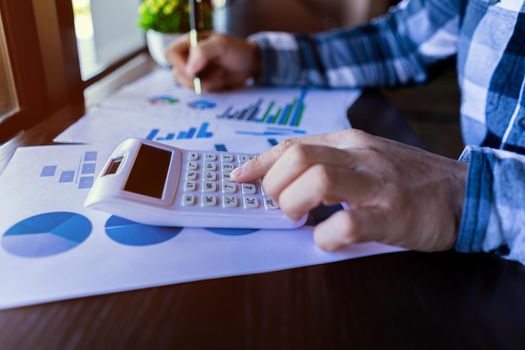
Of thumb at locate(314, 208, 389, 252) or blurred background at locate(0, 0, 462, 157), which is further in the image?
blurred background at locate(0, 0, 462, 157)

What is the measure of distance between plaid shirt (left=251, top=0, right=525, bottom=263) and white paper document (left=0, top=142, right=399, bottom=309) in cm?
9

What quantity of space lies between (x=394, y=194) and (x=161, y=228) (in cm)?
20

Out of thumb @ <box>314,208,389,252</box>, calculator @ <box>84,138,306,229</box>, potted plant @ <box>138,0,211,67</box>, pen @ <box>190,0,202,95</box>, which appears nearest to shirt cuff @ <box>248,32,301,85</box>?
pen @ <box>190,0,202,95</box>

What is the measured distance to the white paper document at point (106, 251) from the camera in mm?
322

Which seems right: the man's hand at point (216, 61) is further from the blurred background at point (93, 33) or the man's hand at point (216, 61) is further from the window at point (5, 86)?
the window at point (5, 86)

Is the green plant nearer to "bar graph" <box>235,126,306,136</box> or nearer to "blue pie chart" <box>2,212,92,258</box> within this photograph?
"bar graph" <box>235,126,306,136</box>

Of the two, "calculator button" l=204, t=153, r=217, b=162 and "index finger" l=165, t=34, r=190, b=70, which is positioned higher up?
"index finger" l=165, t=34, r=190, b=70

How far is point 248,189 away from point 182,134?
23 centimetres

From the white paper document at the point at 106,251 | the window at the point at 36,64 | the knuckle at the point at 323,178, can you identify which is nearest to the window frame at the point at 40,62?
the window at the point at 36,64

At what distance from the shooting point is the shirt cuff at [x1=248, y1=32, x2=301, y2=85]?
816mm

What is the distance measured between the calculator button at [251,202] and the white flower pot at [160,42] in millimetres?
591

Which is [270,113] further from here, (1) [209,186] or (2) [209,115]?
(1) [209,186]

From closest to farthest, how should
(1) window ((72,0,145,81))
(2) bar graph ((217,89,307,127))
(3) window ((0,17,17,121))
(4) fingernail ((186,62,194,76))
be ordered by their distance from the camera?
(3) window ((0,17,17,121)) < (2) bar graph ((217,89,307,127)) < (4) fingernail ((186,62,194,76)) < (1) window ((72,0,145,81))

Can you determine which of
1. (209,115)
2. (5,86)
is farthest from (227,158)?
(5,86)
